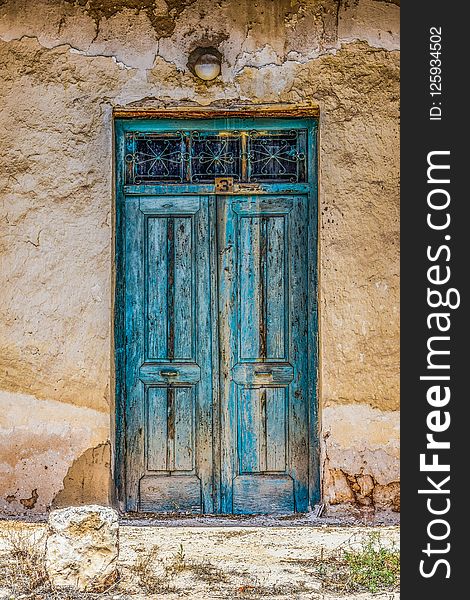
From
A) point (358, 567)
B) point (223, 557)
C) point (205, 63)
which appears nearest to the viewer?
point (358, 567)

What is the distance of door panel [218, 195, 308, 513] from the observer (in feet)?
21.4

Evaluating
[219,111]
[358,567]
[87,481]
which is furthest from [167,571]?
[219,111]

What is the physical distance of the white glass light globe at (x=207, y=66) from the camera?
629 cm

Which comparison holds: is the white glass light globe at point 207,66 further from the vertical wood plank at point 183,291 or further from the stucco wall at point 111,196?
the vertical wood plank at point 183,291

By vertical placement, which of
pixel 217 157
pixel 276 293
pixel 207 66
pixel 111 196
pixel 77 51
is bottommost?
pixel 276 293

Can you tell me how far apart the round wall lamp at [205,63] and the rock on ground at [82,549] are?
279cm

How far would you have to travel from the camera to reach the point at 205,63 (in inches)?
248

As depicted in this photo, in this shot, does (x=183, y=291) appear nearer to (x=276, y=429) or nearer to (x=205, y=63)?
(x=276, y=429)

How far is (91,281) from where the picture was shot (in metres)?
6.38

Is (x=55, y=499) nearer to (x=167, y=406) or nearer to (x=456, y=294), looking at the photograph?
(x=167, y=406)

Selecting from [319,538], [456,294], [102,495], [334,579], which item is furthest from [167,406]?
[456,294]

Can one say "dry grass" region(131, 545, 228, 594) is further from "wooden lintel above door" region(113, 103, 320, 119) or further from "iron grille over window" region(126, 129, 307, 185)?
"wooden lintel above door" region(113, 103, 320, 119)

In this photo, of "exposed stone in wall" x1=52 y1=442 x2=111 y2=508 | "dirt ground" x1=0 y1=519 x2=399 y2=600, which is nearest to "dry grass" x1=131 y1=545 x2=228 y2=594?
"dirt ground" x1=0 y1=519 x2=399 y2=600

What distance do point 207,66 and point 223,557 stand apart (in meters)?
2.85
